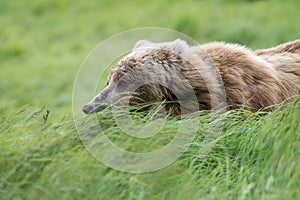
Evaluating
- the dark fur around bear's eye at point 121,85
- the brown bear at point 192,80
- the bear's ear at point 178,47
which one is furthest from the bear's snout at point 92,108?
the bear's ear at point 178,47

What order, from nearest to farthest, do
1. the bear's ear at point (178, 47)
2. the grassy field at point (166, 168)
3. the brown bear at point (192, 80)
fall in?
the grassy field at point (166, 168) < the brown bear at point (192, 80) < the bear's ear at point (178, 47)

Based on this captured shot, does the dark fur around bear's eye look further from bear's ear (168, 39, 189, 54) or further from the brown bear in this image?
bear's ear (168, 39, 189, 54)

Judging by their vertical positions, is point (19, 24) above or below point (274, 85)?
below

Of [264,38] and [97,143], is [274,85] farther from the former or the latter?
[264,38]

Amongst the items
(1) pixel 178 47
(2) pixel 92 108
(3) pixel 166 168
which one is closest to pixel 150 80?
(1) pixel 178 47

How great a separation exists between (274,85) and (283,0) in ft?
30.7

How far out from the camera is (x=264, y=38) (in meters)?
12.2

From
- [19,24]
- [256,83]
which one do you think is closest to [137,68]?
[256,83]

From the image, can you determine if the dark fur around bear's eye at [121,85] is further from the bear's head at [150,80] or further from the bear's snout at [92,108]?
the bear's snout at [92,108]

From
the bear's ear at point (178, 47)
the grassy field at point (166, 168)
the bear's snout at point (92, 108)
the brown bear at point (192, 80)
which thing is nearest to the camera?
the grassy field at point (166, 168)

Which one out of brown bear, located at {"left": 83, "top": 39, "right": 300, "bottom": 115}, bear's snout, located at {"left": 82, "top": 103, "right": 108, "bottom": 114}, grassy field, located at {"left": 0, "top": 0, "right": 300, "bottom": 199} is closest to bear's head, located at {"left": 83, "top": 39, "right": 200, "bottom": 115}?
brown bear, located at {"left": 83, "top": 39, "right": 300, "bottom": 115}

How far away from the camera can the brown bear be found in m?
4.92

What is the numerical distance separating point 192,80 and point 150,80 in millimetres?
327

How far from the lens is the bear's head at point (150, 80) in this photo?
16.1 feet
